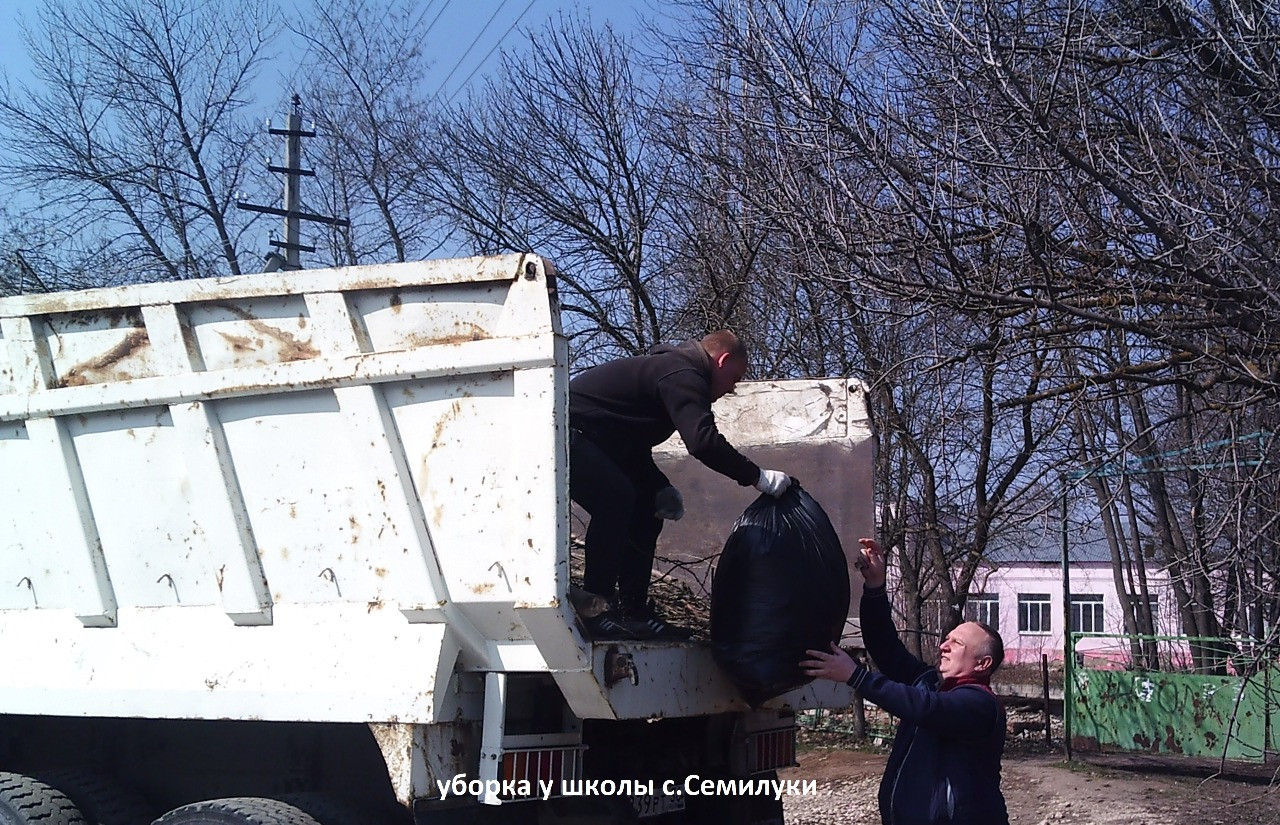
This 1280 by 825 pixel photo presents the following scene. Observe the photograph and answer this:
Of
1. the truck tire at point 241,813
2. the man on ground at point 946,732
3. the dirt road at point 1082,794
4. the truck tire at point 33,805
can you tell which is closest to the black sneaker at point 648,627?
the man on ground at point 946,732

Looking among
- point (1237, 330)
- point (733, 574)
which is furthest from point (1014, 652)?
point (733, 574)

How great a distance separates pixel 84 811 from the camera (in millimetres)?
4418

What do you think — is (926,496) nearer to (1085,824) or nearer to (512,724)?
(1085,824)

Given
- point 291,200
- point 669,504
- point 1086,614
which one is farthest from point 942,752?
point 1086,614

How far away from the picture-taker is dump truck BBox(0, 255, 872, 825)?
3504mm

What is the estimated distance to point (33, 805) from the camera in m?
4.31

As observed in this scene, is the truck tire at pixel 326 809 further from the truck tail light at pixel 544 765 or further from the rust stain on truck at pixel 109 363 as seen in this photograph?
the rust stain on truck at pixel 109 363

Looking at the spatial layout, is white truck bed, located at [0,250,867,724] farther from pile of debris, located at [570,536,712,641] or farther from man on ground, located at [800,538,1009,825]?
pile of debris, located at [570,536,712,641]

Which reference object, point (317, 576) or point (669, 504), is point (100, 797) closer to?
point (317, 576)

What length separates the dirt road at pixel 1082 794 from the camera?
811cm

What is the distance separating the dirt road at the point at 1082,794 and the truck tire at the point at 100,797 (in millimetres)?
4160

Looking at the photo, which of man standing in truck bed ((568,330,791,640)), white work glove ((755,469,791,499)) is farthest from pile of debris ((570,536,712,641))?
white work glove ((755,469,791,499))

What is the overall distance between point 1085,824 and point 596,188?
8.44 meters

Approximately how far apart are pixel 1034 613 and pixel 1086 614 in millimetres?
3163
